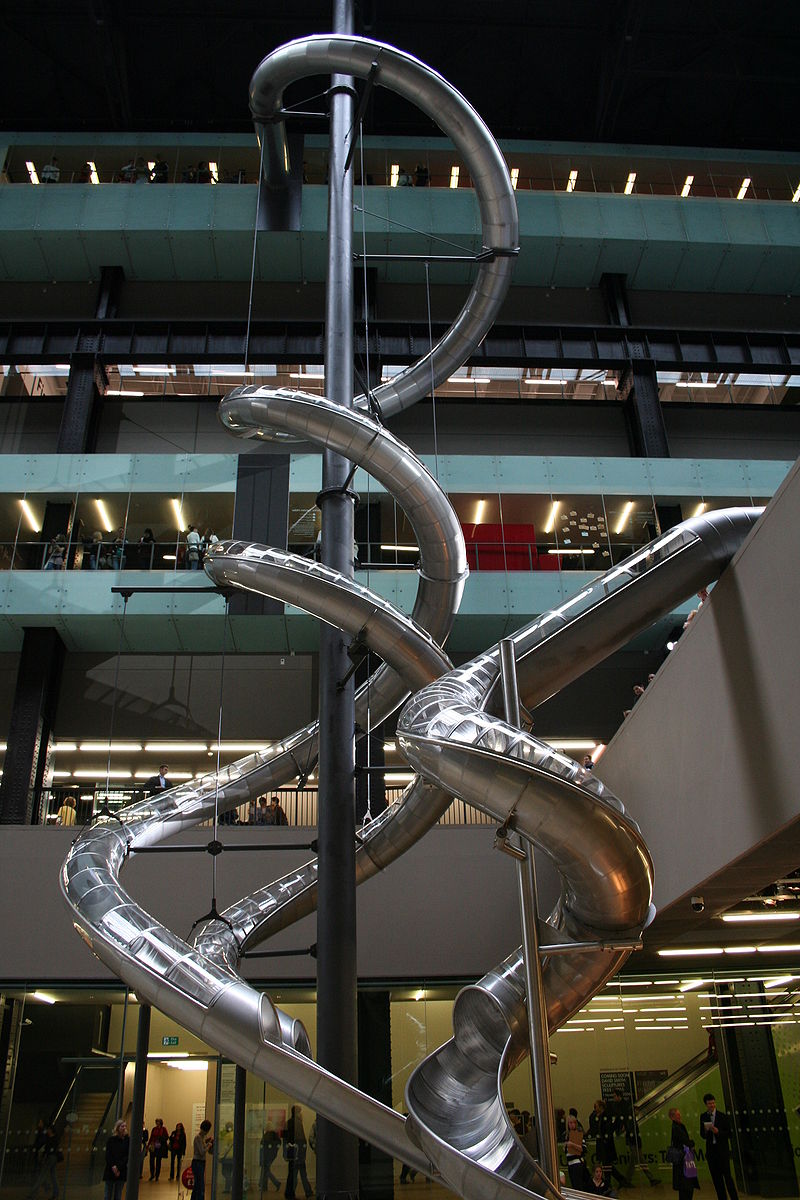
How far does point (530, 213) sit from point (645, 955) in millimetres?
23194

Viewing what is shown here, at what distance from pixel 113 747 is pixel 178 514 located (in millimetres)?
6694

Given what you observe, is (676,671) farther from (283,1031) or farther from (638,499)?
(638,499)

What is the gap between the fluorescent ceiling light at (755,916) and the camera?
12.9 meters

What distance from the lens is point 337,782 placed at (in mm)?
10461

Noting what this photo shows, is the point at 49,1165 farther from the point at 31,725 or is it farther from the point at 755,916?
the point at 755,916

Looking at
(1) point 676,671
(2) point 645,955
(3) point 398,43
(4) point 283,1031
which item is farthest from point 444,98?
(3) point 398,43

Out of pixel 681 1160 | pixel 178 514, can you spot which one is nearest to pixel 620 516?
pixel 178 514

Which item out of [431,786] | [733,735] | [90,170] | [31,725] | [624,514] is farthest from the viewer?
[90,170]

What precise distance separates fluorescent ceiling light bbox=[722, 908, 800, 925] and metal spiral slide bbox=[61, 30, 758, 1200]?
4.74 metres

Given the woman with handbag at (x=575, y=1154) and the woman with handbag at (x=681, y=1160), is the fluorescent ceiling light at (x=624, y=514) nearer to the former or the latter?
the woman with handbag at (x=681, y=1160)

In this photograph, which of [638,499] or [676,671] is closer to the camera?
[676,671]

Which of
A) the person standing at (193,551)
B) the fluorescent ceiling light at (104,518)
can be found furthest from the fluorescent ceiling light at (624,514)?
the fluorescent ceiling light at (104,518)

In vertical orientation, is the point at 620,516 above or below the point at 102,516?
above

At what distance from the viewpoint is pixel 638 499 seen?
26344 mm
